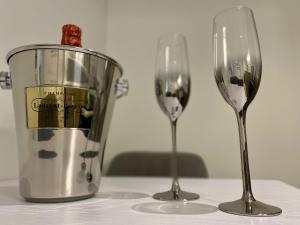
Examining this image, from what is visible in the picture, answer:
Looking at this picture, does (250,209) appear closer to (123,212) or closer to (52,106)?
(123,212)

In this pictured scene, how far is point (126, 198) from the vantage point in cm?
45

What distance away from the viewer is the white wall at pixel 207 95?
110 centimetres

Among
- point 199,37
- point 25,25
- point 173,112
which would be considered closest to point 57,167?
point 173,112

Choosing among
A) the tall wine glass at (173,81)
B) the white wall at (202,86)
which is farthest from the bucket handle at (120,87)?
the white wall at (202,86)

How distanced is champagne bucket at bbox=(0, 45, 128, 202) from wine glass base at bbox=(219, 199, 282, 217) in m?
0.20

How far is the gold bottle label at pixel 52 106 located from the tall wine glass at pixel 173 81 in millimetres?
174

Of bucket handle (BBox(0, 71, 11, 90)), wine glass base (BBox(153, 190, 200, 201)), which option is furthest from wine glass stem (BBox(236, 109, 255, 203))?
A: bucket handle (BBox(0, 71, 11, 90))

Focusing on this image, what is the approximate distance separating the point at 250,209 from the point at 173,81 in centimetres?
26

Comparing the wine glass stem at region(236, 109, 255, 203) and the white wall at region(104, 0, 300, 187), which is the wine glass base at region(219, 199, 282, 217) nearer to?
the wine glass stem at region(236, 109, 255, 203)

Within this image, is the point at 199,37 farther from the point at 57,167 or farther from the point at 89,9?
the point at 57,167

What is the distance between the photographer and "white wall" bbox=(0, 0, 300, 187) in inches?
43.1

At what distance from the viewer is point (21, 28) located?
2.42 ft

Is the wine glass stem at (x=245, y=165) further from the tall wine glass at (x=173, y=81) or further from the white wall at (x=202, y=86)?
the white wall at (x=202, y=86)

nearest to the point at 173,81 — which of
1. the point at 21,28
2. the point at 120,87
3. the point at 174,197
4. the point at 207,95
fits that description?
the point at 120,87
